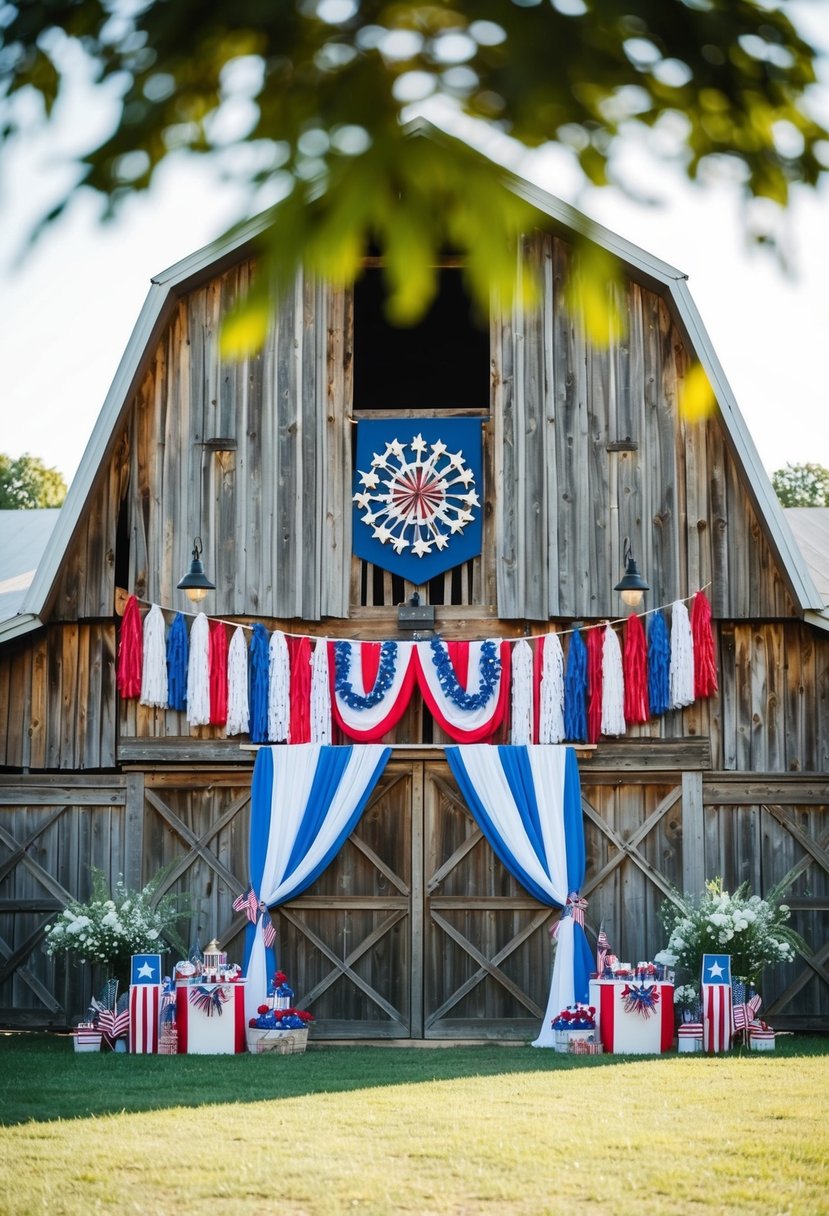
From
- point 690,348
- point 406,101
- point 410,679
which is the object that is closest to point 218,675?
point 410,679

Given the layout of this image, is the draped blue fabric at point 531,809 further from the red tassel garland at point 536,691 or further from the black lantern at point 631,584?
the black lantern at point 631,584

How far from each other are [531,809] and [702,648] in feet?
6.47

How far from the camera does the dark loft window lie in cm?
1664

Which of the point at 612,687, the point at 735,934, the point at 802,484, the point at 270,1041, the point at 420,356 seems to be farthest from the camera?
the point at 802,484

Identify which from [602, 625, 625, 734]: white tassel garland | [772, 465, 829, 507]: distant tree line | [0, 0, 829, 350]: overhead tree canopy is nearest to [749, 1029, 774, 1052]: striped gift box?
[602, 625, 625, 734]: white tassel garland

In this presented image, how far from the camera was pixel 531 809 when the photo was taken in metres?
13.9

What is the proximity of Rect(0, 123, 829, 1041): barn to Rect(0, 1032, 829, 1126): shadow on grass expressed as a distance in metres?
1.06

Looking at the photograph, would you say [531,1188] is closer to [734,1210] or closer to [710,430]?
[734,1210]

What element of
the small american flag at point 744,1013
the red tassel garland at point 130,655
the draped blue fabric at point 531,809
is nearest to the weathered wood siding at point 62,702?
the red tassel garland at point 130,655

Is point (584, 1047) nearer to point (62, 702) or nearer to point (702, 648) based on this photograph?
point (702, 648)

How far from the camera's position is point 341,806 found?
14031mm

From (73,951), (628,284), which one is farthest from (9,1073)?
(628,284)

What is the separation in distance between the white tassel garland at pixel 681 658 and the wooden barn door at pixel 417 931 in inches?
82.1

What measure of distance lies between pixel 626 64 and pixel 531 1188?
4.82 m
